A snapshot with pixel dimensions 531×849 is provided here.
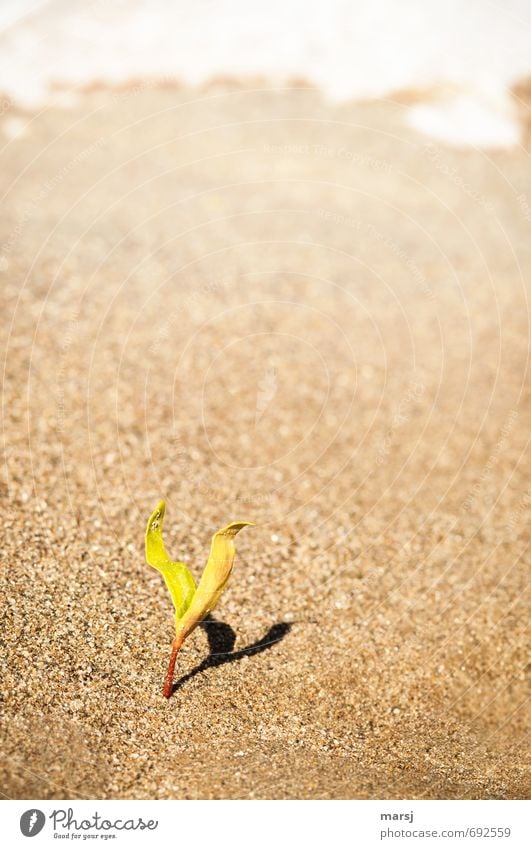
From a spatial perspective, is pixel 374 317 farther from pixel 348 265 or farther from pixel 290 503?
pixel 290 503

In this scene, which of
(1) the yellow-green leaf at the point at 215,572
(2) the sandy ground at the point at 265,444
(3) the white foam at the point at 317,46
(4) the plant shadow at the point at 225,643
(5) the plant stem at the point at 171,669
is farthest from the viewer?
(3) the white foam at the point at 317,46

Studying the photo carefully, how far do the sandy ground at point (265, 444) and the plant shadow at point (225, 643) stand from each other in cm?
1

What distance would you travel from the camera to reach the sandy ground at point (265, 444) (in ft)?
9.59

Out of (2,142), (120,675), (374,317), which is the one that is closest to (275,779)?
(120,675)

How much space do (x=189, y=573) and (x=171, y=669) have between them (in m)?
0.50

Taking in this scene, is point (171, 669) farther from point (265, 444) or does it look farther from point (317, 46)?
point (317, 46)

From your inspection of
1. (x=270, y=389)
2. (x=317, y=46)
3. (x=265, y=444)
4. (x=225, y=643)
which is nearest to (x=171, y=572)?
(x=225, y=643)

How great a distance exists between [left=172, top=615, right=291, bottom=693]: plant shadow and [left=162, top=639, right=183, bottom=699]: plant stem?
135 millimetres

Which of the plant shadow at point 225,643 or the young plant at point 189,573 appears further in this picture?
the plant shadow at point 225,643

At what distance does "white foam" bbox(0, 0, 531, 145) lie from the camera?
26.6ft
